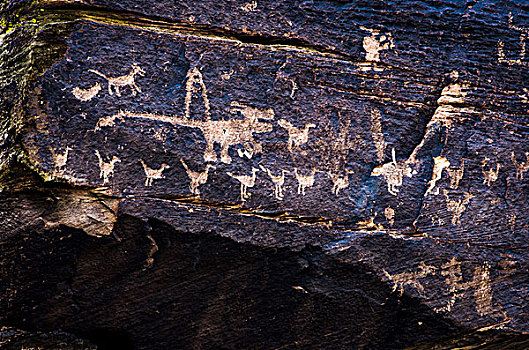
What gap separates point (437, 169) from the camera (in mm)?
2119

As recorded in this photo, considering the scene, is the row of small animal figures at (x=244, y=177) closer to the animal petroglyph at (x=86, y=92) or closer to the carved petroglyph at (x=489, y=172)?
the animal petroglyph at (x=86, y=92)

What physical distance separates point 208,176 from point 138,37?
29.6 inches

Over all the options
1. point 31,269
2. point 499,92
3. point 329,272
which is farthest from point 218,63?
point 499,92

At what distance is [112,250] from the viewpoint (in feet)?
6.49

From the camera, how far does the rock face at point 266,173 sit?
1943 mm

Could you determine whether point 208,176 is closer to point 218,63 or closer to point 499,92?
point 218,63

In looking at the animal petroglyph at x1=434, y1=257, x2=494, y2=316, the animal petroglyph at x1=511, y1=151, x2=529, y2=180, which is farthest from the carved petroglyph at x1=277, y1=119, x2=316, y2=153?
the animal petroglyph at x1=511, y1=151, x2=529, y2=180

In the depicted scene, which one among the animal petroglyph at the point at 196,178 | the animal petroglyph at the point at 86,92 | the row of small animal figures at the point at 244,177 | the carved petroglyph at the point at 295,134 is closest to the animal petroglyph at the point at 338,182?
the row of small animal figures at the point at 244,177

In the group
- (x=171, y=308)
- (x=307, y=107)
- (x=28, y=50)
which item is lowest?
(x=171, y=308)

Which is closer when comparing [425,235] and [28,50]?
[28,50]

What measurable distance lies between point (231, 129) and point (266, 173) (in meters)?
0.28

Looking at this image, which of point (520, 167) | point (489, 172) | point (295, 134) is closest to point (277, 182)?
point (295, 134)

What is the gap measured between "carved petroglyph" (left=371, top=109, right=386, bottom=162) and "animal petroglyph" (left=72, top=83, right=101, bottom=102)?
4.43ft

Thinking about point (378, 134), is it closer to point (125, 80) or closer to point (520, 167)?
point (520, 167)
